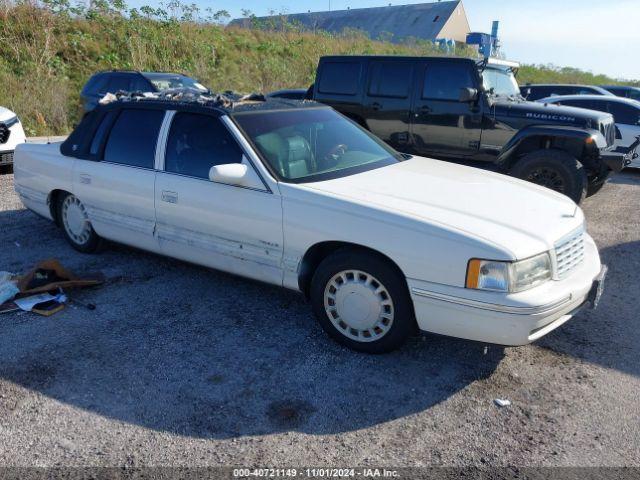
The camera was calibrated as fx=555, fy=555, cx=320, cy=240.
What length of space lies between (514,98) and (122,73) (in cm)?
799

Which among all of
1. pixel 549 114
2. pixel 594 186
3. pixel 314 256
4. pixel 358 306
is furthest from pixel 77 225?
pixel 594 186

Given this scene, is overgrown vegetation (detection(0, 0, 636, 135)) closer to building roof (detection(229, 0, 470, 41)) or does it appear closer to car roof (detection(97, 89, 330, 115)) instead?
car roof (detection(97, 89, 330, 115))

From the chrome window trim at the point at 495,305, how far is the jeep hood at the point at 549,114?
4640mm

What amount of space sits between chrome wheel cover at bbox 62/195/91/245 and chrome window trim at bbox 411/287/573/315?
11.5 ft

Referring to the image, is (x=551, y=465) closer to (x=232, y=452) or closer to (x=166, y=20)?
(x=232, y=452)

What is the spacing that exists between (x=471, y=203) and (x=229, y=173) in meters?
1.65

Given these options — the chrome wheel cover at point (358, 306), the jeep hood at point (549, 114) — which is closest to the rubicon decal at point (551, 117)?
the jeep hood at point (549, 114)

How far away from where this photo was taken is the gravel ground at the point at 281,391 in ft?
9.23

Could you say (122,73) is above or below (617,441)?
above

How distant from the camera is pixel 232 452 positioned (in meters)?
2.78

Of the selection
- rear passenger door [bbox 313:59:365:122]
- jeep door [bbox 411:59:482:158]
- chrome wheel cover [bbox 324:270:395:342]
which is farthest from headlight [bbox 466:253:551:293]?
rear passenger door [bbox 313:59:365:122]

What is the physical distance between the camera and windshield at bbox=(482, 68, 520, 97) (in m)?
7.79

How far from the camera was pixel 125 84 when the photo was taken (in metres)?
11.6

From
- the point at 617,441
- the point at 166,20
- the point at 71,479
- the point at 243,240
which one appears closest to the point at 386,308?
the point at 243,240
